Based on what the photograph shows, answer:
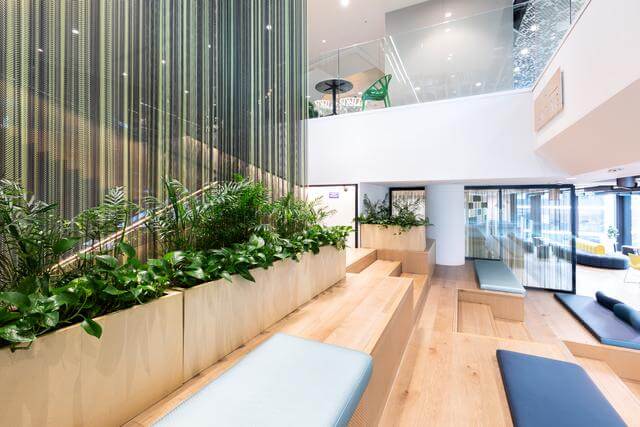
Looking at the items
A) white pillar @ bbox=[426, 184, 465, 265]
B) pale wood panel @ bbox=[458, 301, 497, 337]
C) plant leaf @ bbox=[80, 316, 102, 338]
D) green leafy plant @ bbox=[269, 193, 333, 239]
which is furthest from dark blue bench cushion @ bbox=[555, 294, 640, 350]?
plant leaf @ bbox=[80, 316, 102, 338]

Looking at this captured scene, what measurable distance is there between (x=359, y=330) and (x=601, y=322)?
454 centimetres

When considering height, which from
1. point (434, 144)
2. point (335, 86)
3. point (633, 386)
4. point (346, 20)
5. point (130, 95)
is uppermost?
point (346, 20)

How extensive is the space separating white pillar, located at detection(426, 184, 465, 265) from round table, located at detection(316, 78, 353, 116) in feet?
8.99

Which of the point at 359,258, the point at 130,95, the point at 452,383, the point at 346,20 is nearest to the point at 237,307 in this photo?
the point at 130,95

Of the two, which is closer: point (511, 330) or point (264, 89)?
point (264, 89)

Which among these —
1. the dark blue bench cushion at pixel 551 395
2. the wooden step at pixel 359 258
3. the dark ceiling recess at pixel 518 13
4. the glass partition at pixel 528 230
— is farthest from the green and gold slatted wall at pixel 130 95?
the glass partition at pixel 528 230

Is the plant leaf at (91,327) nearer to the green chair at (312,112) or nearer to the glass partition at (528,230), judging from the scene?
the green chair at (312,112)

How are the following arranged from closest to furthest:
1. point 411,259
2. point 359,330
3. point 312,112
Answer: point 359,330
point 411,259
point 312,112

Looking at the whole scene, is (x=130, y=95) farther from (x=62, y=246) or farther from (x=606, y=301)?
(x=606, y=301)

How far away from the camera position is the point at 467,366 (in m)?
2.27

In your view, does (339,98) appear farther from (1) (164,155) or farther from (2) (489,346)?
(2) (489,346)

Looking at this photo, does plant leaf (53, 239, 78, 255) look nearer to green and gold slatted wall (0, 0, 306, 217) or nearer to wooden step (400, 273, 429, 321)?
green and gold slatted wall (0, 0, 306, 217)

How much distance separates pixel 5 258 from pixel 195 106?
153 cm

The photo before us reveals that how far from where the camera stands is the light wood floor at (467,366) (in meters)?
1.80
